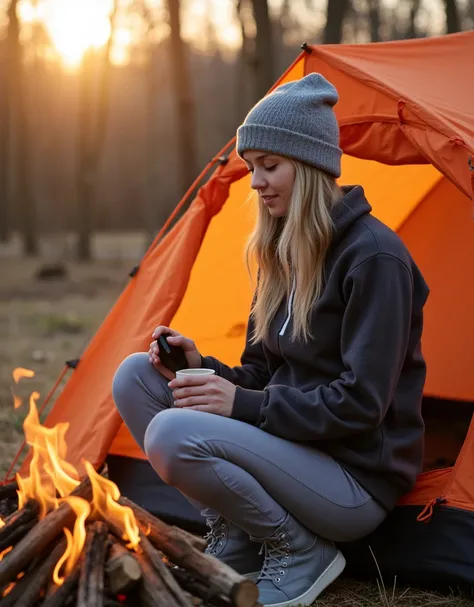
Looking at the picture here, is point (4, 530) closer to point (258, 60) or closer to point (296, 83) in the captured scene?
point (296, 83)

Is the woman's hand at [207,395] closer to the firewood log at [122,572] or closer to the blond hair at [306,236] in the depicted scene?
the blond hair at [306,236]

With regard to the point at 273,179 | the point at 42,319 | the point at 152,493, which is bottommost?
the point at 42,319

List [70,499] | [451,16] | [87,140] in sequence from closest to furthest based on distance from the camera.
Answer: [70,499], [451,16], [87,140]

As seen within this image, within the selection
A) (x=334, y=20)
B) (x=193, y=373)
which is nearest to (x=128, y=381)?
(x=193, y=373)

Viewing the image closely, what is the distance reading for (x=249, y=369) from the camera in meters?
2.91

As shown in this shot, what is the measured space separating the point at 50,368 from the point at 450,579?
4627mm

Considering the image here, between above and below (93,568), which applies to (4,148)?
below

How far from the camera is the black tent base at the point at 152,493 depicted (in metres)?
3.21

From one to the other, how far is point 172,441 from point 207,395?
0.17 meters

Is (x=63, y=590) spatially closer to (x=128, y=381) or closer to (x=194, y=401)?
(x=194, y=401)

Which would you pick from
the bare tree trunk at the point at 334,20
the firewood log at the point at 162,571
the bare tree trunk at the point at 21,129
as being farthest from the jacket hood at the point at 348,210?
the bare tree trunk at the point at 21,129

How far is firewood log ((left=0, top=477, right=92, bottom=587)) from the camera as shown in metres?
2.25

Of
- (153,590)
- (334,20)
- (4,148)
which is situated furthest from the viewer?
(4,148)

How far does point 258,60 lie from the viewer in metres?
7.94
